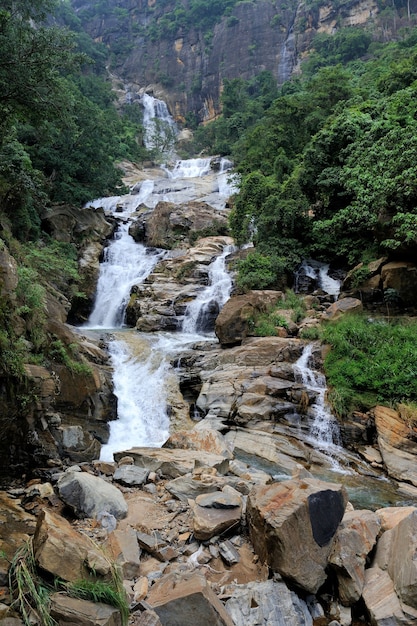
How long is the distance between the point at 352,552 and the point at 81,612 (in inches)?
107

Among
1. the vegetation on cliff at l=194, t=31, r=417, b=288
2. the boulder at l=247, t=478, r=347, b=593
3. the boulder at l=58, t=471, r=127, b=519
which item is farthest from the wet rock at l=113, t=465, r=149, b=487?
the vegetation on cliff at l=194, t=31, r=417, b=288

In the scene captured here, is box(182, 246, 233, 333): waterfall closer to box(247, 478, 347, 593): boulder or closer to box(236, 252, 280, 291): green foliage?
box(236, 252, 280, 291): green foliage

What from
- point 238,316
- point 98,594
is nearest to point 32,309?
point 98,594

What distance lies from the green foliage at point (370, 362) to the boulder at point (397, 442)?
21.0 inches

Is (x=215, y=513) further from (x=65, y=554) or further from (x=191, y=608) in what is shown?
(x=65, y=554)

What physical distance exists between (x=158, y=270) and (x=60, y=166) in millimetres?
9020

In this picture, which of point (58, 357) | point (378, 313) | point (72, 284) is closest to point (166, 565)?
point (58, 357)

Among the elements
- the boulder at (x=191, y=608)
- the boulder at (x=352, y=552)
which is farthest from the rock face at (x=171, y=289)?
the boulder at (x=191, y=608)

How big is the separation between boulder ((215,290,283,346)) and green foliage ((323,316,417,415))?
258 centimetres

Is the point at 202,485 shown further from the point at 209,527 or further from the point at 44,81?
the point at 44,81

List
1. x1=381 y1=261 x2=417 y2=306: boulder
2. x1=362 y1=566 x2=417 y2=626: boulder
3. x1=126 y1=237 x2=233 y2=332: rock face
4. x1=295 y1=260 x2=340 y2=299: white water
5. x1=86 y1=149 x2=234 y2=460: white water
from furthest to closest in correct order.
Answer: x1=126 y1=237 x2=233 y2=332: rock face
x1=295 y1=260 x2=340 y2=299: white water
x1=381 y1=261 x2=417 y2=306: boulder
x1=86 y1=149 x2=234 y2=460: white water
x1=362 y1=566 x2=417 y2=626: boulder

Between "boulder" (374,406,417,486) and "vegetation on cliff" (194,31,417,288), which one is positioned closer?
"boulder" (374,406,417,486)

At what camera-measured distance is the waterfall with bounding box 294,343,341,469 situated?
9.64m

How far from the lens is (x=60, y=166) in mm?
23078
